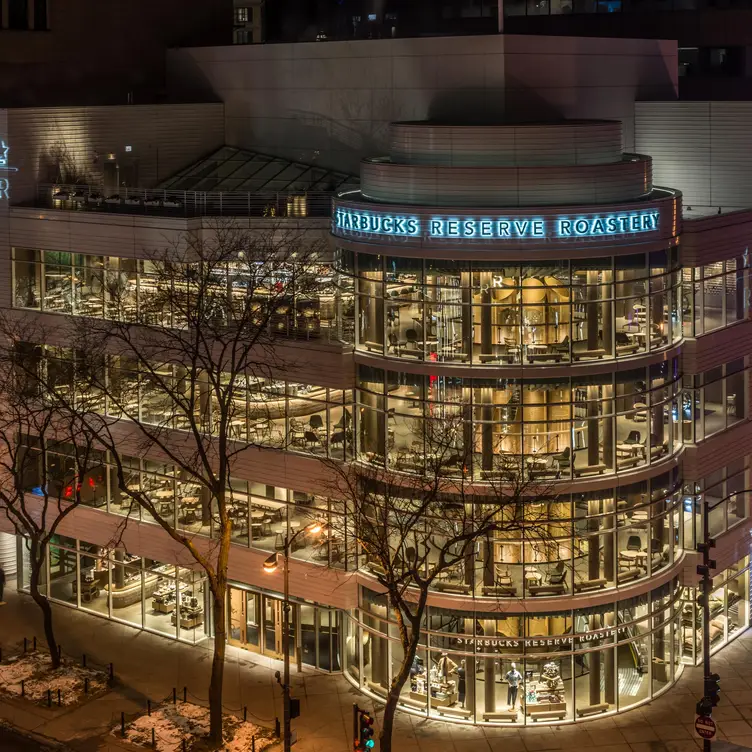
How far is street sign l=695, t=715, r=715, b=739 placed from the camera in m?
45.1

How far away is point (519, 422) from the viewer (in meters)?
48.8

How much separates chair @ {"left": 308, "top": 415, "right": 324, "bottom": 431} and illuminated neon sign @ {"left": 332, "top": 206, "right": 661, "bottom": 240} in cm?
835

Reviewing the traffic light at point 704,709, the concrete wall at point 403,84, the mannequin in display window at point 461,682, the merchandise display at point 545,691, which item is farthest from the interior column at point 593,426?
the concrete wall at point 403,84

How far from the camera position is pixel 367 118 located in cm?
6331

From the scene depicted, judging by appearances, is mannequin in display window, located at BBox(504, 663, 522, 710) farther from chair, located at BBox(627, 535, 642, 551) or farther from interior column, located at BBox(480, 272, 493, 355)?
interior column, located at BBox(480, 272, 493, 355)

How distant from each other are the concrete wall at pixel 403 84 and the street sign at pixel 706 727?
26366 mm

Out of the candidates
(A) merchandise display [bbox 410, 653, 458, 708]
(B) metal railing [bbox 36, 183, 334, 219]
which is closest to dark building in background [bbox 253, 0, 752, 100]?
(B) metal railing [bbox 36, 183, 334, 219]

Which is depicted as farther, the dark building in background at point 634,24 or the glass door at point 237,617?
the dark building in background at point 634,24

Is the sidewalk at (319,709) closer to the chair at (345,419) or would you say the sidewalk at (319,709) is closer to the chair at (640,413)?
the chair at (345,419)

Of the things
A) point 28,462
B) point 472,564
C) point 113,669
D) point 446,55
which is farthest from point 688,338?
point 28,462

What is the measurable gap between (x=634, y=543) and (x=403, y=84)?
2326cm

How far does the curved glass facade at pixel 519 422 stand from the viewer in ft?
161

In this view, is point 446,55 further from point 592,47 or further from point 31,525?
point 31,525

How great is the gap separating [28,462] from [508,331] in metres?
26.2
